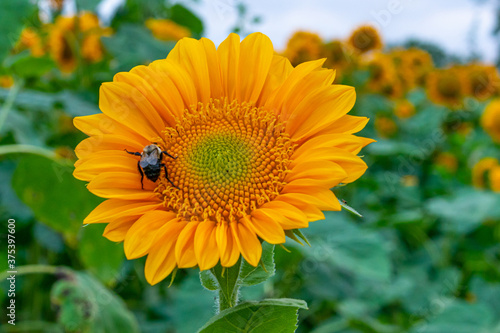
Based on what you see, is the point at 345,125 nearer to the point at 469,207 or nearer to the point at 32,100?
the point at 32,100

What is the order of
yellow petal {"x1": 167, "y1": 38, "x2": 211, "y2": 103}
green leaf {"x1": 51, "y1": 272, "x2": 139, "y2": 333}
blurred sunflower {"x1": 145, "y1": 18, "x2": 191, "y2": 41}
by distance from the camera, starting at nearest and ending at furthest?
yellow petal {"x1": 167, "y1": 38, "x2": 211, "y2": 103}, green leaf {"x1": 51, "y1": 272, "x2": 139, "y2": 333}, blurred sunflower {"x1": 145, "y1": 18, "x2": 191, "y2": 41}

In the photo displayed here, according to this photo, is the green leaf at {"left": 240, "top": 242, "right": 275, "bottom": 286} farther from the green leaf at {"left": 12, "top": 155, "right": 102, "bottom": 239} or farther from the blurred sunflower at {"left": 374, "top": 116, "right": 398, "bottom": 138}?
the blurred sunflower at {"left": 374, "top": 116, "right": 398, "bottom": 138}

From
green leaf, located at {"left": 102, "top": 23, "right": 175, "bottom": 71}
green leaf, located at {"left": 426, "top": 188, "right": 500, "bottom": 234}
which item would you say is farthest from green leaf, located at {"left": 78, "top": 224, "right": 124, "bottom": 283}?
green leaf, located at {"left": 426, "top": 188, "right": 500, "bottom": 234}

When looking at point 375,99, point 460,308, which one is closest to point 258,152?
point 460,308

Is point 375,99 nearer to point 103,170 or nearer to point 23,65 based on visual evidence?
point 23,65

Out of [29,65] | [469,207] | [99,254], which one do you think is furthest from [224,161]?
[469,207]

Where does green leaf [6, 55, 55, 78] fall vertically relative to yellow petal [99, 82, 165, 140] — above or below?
above

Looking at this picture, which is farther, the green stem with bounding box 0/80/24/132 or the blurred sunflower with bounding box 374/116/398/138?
the blurred sunflower with bounding box 374/116/398/138
